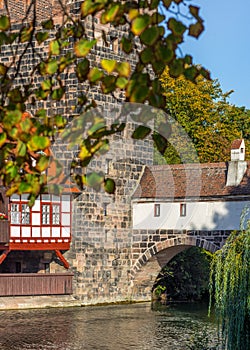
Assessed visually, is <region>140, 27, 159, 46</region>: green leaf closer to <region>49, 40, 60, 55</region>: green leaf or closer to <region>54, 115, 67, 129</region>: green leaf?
<region>49, 40, 60, 55</region>: green leaf

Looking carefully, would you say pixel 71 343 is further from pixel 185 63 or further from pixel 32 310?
pixel 185 63

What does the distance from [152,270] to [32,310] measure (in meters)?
4.49

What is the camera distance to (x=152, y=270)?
2438cm

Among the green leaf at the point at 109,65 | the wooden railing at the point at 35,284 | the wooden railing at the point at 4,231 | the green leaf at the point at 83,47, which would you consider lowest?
the wooden railing at the point at 35,284

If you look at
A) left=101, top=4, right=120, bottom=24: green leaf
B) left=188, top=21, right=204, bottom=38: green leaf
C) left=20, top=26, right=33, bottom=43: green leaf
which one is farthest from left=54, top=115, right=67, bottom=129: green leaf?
left=188, top=21, right=204, bottom=38: green leaf

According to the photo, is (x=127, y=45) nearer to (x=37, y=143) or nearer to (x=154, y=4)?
(x=154, y=4)

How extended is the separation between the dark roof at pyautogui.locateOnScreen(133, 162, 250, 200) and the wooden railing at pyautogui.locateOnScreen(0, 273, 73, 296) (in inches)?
133

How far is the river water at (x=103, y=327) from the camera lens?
51.9ft

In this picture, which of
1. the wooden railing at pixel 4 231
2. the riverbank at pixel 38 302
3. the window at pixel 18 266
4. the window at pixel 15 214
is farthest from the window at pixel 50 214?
the riverbank at pixel 38 302

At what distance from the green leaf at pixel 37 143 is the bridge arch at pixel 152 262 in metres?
19.9

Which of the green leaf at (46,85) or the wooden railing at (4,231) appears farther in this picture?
the wooden railing at (4,231)

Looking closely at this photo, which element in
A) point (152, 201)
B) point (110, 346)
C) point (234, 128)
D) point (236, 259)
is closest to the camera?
point (236, 259)

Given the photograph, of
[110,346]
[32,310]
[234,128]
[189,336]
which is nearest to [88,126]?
[110,346]

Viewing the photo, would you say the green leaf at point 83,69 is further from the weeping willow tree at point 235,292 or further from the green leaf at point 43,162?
the weeping willow tree at point 235,292
